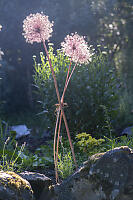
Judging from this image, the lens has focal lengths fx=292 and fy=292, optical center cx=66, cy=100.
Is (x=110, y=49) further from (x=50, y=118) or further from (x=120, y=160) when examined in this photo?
(x=120, y=160)

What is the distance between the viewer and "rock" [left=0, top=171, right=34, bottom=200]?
2582mm

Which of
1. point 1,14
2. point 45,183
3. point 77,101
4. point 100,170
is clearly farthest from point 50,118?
point 1,14

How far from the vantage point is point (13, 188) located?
2660 millimetres

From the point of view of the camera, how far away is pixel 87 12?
9898 mm

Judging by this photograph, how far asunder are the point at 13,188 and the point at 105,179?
0.84 metres

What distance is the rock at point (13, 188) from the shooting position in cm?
258

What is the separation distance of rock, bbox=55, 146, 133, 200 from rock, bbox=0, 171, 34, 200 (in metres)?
0.41

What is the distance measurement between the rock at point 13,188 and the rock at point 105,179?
1.34 feet

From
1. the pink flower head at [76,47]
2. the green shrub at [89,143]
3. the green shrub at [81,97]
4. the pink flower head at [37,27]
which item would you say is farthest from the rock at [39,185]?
the green shrub at [81,97]

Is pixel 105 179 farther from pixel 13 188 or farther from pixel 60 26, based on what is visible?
pixel 60 26

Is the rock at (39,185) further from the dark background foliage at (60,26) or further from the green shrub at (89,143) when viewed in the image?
the dark background foliage at (60,26)

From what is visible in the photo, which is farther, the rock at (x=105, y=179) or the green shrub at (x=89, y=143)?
the green shrub at (x=89, y=143)

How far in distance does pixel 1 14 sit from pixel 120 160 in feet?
29.0

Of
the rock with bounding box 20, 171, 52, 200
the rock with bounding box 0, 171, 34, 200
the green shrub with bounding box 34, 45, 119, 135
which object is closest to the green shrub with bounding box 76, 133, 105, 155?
the rock with bounding box 20, 171, 52, 200
